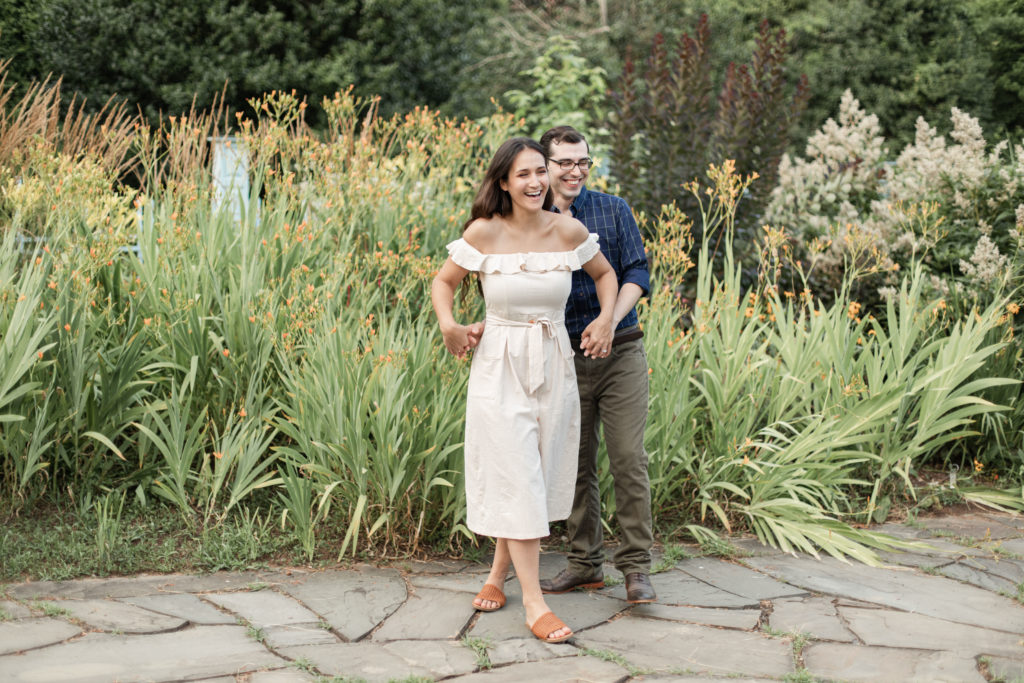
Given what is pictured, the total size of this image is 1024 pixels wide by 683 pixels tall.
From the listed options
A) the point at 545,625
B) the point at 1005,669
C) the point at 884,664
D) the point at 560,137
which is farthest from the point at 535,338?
the point at 1005,669

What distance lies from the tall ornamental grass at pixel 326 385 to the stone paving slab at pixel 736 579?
277mm

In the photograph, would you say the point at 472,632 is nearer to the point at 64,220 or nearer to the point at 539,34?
the point at 64,220

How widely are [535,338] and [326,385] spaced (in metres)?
1.20

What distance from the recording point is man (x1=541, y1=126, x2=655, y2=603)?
12.7 feet

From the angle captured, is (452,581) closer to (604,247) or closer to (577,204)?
(604,247)

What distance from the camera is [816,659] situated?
3.46 metres

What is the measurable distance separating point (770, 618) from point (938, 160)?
4.80m

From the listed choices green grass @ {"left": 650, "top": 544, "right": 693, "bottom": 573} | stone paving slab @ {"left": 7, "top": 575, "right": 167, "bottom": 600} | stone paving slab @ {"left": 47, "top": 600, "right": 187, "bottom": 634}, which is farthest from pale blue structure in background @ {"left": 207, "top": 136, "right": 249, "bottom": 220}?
green grass @ {"left": 650, "top": 544, "right": 693, "bottom": 573}

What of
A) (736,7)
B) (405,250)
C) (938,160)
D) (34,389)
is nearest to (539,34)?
(736,7)

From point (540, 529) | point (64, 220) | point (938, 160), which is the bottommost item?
point (540, 529)

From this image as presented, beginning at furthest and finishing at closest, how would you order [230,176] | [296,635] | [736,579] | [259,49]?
1. [259,49]
2. [230,176]
3. [736,579]
4. [296,635]

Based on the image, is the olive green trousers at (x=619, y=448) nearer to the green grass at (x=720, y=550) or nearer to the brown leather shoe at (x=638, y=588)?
the brown leather shoe at (x=638, y=588)

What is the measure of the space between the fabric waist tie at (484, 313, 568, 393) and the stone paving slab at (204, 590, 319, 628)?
1.22 meters

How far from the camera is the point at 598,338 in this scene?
11.9 ft
